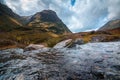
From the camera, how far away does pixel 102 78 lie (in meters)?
11.3

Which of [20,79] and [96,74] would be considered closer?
[20,79]

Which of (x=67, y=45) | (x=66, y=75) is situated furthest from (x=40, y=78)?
(x=67, y=45)

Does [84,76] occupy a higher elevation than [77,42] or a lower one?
lower

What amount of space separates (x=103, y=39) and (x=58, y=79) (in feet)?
217

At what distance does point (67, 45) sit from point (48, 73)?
3580cm

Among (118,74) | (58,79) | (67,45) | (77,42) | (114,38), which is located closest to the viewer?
(58,79)

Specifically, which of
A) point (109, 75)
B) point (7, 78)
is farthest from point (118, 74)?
point (7, 78)

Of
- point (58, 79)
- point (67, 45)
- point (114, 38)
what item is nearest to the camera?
point (58, 79)

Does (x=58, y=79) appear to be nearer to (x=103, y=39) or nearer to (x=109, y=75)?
(x=109, y=75)

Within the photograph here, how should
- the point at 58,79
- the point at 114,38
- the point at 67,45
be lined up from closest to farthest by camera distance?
the point at 58,79, the point at 67,45, the point at 114,38

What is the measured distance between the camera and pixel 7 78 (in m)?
11.9

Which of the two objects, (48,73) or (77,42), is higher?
(77,42)

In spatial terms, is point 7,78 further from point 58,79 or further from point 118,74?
point 118,74

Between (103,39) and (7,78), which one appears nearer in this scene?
(7,78)
